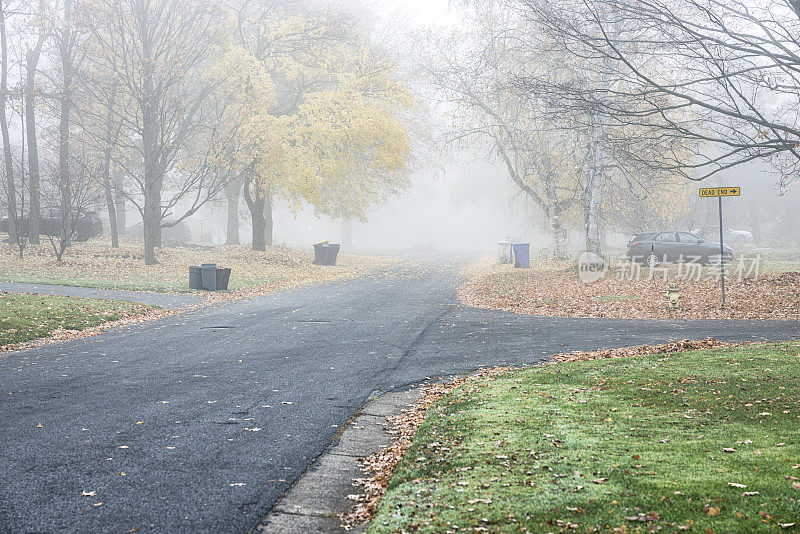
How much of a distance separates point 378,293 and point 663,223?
2495 centimetres

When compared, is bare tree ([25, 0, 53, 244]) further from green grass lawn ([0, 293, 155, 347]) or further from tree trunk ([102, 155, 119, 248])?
green grass lawn ([0, 293, 155, 347])

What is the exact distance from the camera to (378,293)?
20453 mm

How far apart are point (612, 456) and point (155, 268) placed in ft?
71.8

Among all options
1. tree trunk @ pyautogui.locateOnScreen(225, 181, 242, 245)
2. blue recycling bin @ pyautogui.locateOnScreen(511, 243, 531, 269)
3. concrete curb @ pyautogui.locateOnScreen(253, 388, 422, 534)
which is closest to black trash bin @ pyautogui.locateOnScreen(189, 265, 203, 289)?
concrete curb @ pyautogui.locateOnScreen(253, 388, 422, 534)

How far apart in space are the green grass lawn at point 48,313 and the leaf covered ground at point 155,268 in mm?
4109

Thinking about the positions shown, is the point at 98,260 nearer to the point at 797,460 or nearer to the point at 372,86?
the point at 372,86

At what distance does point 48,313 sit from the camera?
44.2ft

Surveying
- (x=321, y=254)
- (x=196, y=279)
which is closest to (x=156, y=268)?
(x=196, y=279)

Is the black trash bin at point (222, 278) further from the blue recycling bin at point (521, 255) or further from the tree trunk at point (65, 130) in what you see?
the blue recycling bin at point (521, 255)

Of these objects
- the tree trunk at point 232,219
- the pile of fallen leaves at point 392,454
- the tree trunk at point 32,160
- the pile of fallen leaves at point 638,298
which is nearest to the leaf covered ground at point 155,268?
the tree trunk at point 32,160

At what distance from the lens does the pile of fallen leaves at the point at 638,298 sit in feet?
51.3

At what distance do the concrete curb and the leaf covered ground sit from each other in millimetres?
14478

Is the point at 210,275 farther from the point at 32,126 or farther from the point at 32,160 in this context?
the point at 32,126

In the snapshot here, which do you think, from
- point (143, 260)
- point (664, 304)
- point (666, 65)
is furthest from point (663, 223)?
point (143, 260)
